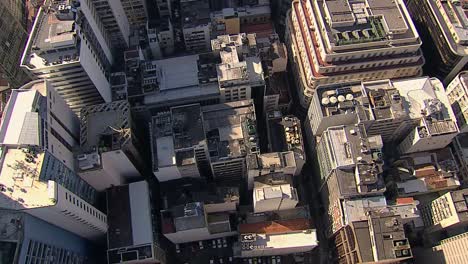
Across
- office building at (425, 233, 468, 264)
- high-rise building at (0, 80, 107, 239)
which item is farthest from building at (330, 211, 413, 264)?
high-rise building at (0, 80, 107, 239)

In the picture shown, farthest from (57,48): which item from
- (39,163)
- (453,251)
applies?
(453,251)

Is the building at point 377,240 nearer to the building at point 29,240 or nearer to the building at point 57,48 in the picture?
the building at point 29,240

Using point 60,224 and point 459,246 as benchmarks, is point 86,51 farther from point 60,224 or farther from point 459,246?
point 459,246

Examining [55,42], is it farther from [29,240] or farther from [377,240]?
[377,240]

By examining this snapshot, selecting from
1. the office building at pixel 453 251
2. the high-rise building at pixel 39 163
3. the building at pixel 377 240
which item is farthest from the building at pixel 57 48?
the office building at pixel 453 251

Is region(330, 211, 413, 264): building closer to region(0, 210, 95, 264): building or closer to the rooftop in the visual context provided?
region(0, 210, 95, 264): building

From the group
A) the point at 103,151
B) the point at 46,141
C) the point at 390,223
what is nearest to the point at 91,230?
the point at 103,151
